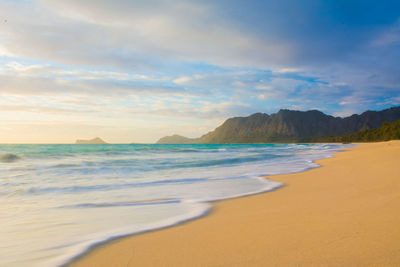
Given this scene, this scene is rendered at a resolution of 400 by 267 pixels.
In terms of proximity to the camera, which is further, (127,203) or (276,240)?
(127,203)

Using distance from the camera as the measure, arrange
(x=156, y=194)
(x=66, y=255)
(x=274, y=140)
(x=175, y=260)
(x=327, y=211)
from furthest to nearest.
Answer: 1. (x=274, y=140)
2. (x=156, y=194)
3. (x=327, y=211)
4. (x=66, y=255)
5. (x=175, y=260)

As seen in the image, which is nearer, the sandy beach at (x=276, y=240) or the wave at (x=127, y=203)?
the sandy beach at (x=276, y=240)

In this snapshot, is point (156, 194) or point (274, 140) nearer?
point (156, 194)

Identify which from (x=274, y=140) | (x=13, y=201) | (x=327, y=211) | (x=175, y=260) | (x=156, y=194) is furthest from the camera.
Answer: (x=274, y=140)

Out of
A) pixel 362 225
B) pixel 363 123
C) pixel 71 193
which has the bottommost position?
pixel 71 193

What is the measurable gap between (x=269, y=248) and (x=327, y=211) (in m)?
1.73

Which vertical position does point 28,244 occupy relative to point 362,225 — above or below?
below

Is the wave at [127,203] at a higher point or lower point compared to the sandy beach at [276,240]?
lower

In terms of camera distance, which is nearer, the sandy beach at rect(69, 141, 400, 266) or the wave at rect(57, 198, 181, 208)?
the sandy beach at rect(69, 141, 400, 266)

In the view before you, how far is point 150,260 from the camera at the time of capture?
239 cm

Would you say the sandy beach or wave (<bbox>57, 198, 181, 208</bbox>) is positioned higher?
the sandy beach

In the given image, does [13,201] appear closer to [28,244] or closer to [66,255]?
[28,244]

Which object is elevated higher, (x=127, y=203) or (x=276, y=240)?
(x=276, y=240)

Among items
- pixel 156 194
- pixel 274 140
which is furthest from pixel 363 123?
pixel 156 194
